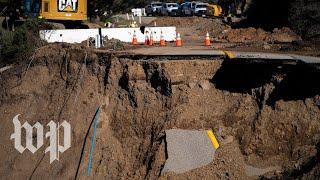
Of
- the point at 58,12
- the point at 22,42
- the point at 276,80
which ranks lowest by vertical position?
the point at 276,80

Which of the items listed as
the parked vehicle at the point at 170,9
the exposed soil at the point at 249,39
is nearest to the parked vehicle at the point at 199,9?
the parked vehicle at the point at 170,9

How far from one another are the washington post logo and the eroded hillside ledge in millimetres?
208

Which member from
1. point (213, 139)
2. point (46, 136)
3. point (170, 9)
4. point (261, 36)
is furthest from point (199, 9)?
point (213, 139)

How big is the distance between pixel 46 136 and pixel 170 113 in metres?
4.90

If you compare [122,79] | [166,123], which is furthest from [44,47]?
[166,123]

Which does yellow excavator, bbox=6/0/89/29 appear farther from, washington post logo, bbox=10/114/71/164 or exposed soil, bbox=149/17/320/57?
washington post logo, bbox=10/114/71/164

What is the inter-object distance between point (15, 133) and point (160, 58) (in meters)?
6.18

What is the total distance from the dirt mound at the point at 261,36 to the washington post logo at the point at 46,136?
9.50 meters

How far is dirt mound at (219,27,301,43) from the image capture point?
22.7 m

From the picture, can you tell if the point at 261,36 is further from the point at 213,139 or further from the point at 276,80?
the point at 213,139

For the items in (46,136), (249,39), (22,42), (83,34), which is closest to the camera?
(46,136)

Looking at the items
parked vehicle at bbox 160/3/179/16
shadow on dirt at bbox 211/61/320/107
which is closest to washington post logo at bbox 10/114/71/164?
shadow on dirt at bbox 211/61/320/107

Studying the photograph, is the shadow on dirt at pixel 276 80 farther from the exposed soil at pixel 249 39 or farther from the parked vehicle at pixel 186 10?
the parked vehicle at pixel 186 10

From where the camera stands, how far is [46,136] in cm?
1723
